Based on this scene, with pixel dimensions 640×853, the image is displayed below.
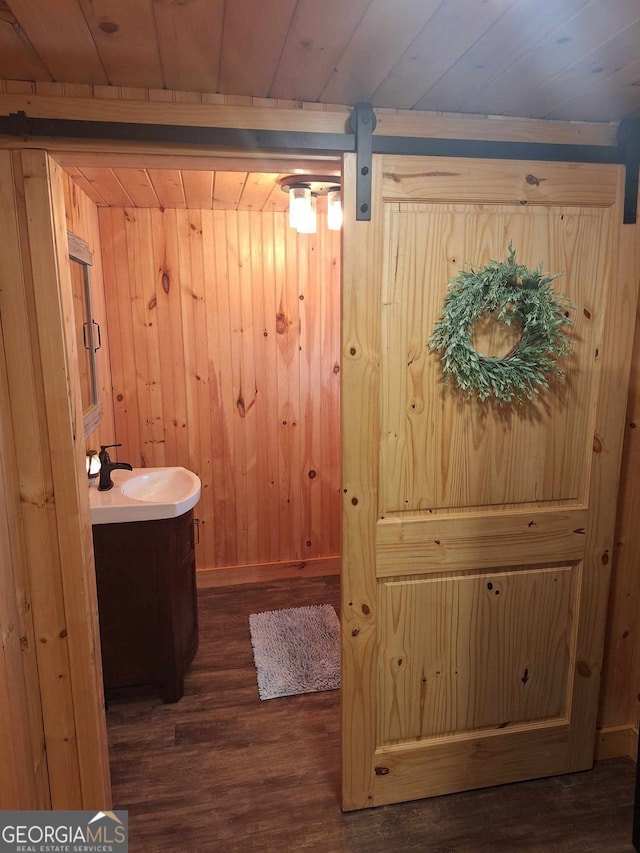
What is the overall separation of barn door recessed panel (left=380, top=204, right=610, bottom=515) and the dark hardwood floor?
1.09 m

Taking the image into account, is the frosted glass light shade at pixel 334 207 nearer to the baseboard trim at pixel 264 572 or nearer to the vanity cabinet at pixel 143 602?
the vanity cabinet at pixel 143 602

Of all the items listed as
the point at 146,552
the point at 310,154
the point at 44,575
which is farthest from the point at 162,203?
the point at 44,575

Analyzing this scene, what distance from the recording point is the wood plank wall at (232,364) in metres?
3.15

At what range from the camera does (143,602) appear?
2.39m

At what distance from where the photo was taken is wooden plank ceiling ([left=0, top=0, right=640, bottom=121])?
1097mm

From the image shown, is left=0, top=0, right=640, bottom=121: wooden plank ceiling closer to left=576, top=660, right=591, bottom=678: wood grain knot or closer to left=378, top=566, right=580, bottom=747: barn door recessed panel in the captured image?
left=378, top=566, right=580, bottom=747: barn door recessed panel

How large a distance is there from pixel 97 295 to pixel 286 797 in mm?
2526

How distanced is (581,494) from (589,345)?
1.70 ft

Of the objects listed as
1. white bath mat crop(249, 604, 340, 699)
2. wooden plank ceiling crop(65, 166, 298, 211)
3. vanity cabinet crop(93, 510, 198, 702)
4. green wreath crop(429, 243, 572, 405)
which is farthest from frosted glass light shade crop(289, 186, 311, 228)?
white bath mat crop(249, 604, 340, 699)

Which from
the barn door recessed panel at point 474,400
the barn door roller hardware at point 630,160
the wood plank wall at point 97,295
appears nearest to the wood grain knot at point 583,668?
the barn door recessed panel at point 474,400

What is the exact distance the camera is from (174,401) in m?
3.28

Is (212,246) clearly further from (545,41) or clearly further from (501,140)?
(545,41)

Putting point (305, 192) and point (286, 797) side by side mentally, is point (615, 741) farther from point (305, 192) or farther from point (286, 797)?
point (305, 192)

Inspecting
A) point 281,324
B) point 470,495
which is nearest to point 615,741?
point 470,495
